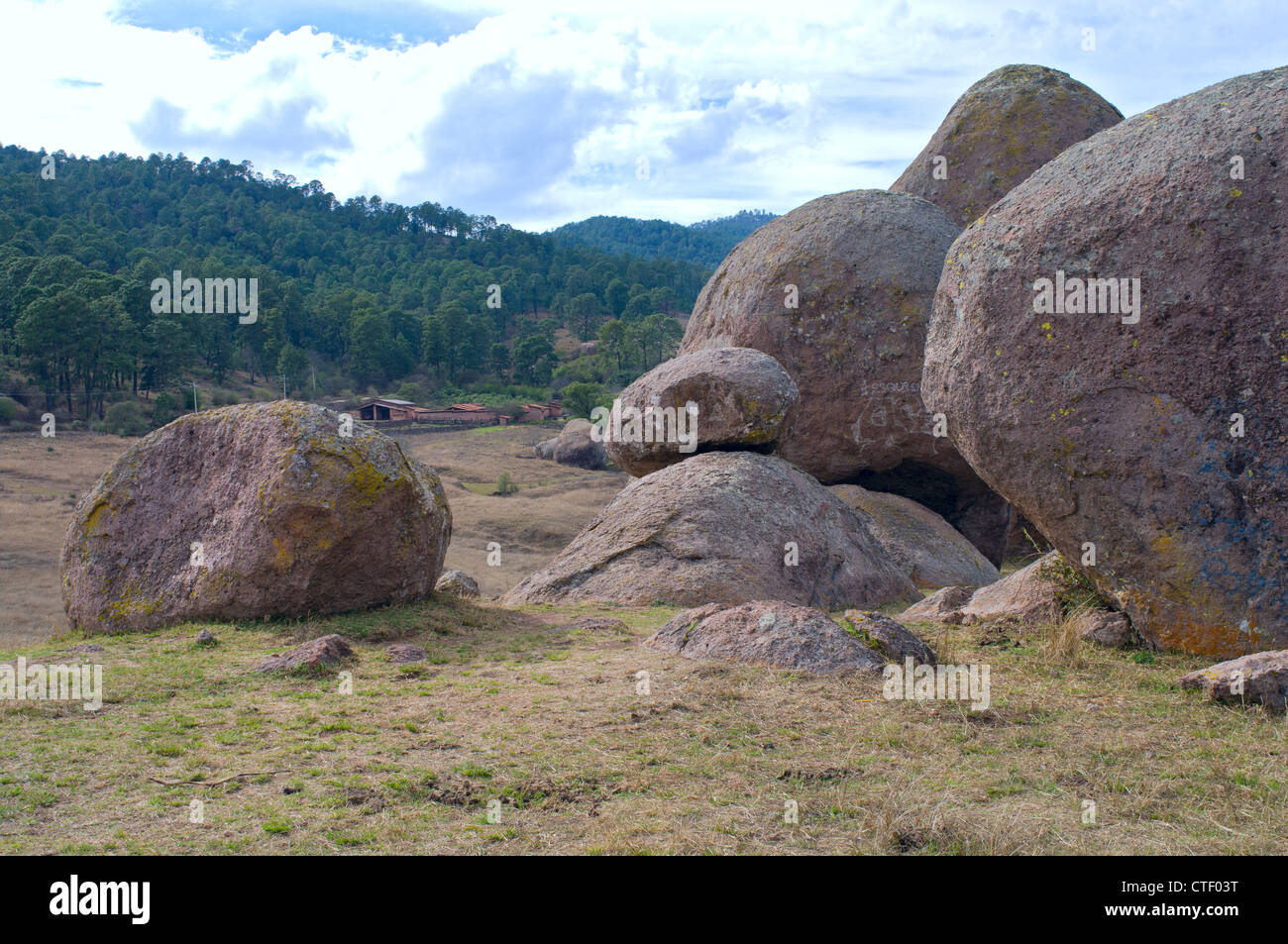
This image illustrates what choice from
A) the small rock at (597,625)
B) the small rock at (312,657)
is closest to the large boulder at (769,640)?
the small rock at (597,625)

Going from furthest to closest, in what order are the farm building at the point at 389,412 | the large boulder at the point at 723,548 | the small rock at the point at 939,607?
the farm building at the point at 389,412 < the large boulder at the point at 723,548 < the small rock at the point at 939,607

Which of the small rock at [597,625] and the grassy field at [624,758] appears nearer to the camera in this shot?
the grassy field at [624,758]

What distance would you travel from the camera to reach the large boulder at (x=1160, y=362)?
6.94 metres

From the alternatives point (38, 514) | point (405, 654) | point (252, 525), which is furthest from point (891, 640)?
point (38, 514)

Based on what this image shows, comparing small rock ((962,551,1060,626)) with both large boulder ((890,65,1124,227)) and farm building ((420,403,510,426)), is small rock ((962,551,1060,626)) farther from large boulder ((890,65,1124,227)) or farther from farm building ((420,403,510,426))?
farm building ((420,403,510,426))

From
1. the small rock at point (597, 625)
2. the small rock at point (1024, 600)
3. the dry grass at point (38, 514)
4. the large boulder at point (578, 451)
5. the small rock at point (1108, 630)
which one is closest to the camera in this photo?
the small rock at point (1108, 630)

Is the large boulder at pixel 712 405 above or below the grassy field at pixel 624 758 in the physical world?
above

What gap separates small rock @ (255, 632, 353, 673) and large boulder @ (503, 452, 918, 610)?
3936 millimetres

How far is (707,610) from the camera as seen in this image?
830 centimetres

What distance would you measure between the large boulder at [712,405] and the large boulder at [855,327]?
2.20 meters

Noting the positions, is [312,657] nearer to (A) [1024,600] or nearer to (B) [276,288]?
(A) [1024,600]

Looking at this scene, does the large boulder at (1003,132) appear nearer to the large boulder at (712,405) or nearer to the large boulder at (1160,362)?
the large boulder at (712,405)
